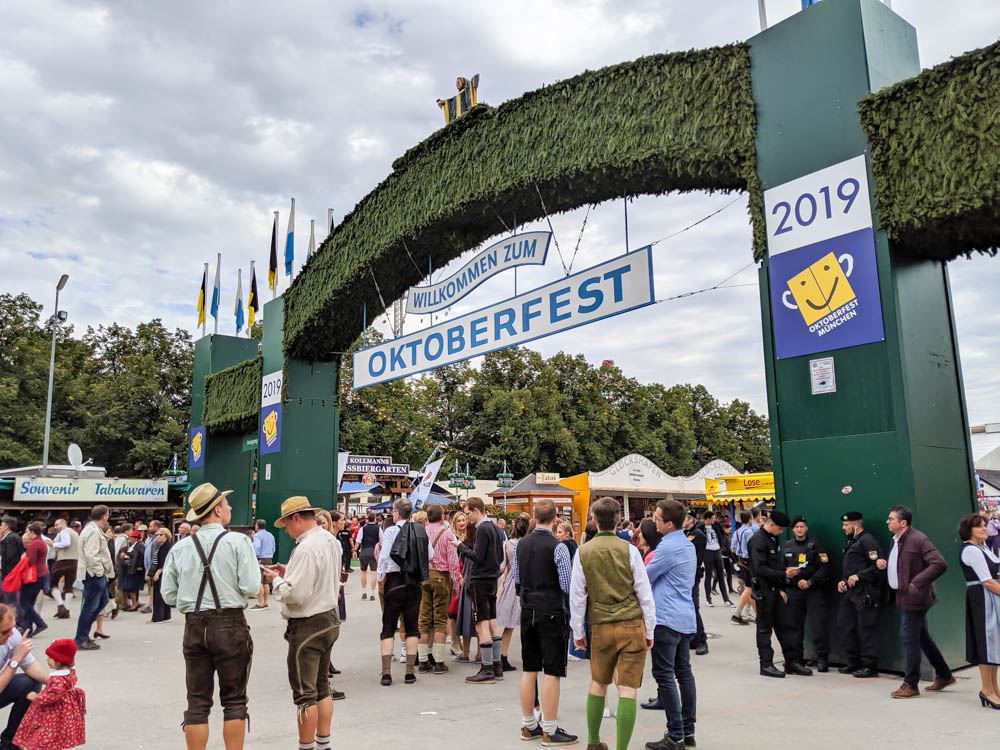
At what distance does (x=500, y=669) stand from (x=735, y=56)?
7.47 m

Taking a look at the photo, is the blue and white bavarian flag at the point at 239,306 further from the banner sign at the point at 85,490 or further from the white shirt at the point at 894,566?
the white shirt at the point at 894,566

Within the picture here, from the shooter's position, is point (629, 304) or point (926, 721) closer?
point (926, 721)

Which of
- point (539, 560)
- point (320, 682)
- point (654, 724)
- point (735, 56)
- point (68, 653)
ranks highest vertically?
point (735, 56)

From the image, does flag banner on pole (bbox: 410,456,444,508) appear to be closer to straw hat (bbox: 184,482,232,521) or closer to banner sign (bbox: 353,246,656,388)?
banner sign (bbox: 353,246,656,388)

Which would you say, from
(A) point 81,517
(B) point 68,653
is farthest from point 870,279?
(A) point 81,517

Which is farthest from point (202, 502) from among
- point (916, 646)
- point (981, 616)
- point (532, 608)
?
point (981, 616)

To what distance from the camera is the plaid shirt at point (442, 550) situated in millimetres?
8320

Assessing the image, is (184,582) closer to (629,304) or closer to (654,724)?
(654,724)

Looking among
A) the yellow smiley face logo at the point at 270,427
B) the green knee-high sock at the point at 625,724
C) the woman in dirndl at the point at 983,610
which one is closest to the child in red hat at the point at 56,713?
the green knee-high sock at the point at 625,724

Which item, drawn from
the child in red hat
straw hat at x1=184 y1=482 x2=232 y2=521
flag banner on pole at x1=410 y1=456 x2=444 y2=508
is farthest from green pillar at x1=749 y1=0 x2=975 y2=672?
the child in red hat

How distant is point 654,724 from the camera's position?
584 cm

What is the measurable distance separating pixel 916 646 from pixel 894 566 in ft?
2.19

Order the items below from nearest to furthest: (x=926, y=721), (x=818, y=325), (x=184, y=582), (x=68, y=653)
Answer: (x=68, y=653) → (x=184, y=582) → (x=926, y=721) → (x=818, y=325)

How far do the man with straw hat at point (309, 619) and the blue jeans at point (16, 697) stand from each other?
1.48 m
